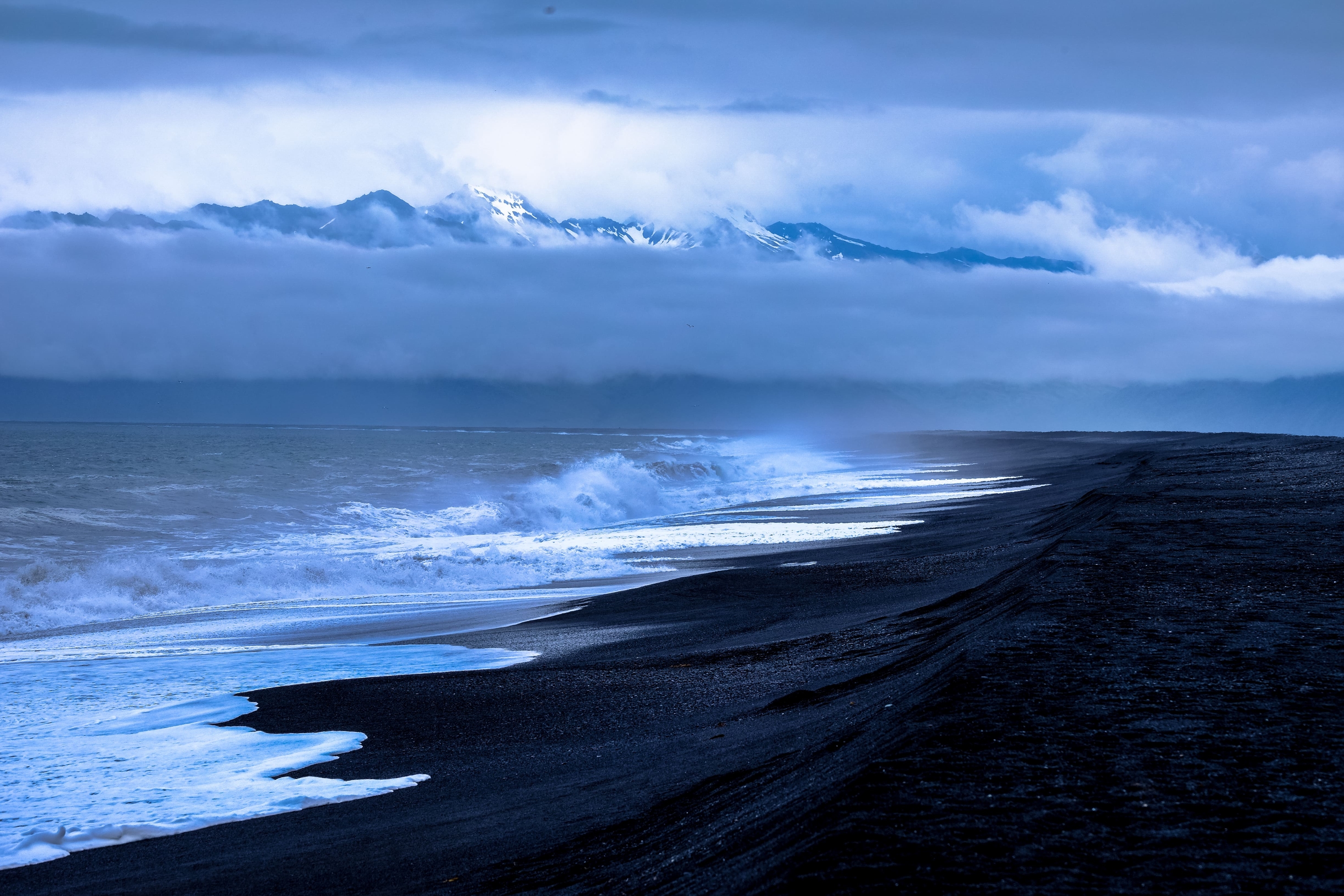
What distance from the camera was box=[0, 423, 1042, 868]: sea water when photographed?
6707mm

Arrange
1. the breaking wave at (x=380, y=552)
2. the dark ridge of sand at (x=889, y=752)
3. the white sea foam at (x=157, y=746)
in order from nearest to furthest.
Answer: the dark ridge of sand at (x=889, y=752), the white sea foam at (x=157, y=746), the breaking wave at (x=380, y=552)

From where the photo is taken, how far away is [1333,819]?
319cm

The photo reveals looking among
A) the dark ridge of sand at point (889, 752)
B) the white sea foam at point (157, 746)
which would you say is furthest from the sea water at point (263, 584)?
the dark ridge of sand at point (889, 752)

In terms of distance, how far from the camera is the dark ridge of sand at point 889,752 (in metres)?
3.15

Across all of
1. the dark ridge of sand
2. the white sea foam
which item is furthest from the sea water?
the dark ridge of sand

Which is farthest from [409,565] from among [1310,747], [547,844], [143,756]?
[1310,747]

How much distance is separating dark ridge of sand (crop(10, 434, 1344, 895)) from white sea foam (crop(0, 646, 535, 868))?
26 centimetres

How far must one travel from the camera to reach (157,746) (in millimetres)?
7535

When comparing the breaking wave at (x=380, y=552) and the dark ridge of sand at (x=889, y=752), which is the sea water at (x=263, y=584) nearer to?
the breaking wave at (x=380, y=552)

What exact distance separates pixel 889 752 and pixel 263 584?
15.8 metres

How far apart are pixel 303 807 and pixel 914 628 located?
4.92m

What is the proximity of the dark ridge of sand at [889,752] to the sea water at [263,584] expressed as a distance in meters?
0.50

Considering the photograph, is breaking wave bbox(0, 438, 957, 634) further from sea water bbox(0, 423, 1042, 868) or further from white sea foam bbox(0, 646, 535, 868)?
white sea foam bbox(0, 646, 535, 868)

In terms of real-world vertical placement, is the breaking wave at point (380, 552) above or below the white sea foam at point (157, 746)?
above
